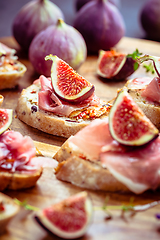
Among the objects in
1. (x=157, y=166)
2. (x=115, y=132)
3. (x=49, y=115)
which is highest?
(x=115, y=132)

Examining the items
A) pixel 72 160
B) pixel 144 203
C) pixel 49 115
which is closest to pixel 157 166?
pixel 144 203

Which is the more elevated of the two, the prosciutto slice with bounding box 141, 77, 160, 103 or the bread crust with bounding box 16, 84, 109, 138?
the prosciutto slice with bounding box 141, 77, 160, 103

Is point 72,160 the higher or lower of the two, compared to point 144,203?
higher

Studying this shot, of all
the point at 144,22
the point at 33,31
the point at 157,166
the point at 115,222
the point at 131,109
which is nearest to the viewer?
the point at 115,222

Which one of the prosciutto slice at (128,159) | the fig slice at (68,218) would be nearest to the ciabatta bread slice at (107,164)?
the prosciutto slice at (128,159)

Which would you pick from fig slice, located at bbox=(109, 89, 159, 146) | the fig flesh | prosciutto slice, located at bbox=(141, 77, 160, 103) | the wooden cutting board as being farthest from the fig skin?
fig slice, located at bbox=(109, 89, 159, 146)

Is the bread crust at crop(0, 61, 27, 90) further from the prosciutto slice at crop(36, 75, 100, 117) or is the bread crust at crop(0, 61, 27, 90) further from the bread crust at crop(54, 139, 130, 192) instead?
the bread crust at crop(54, 139, 130, 192)

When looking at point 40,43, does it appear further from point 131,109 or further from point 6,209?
point 6,209

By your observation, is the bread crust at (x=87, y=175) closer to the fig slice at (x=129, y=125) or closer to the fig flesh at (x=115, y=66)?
the fig slice at (x=129, y=125)
